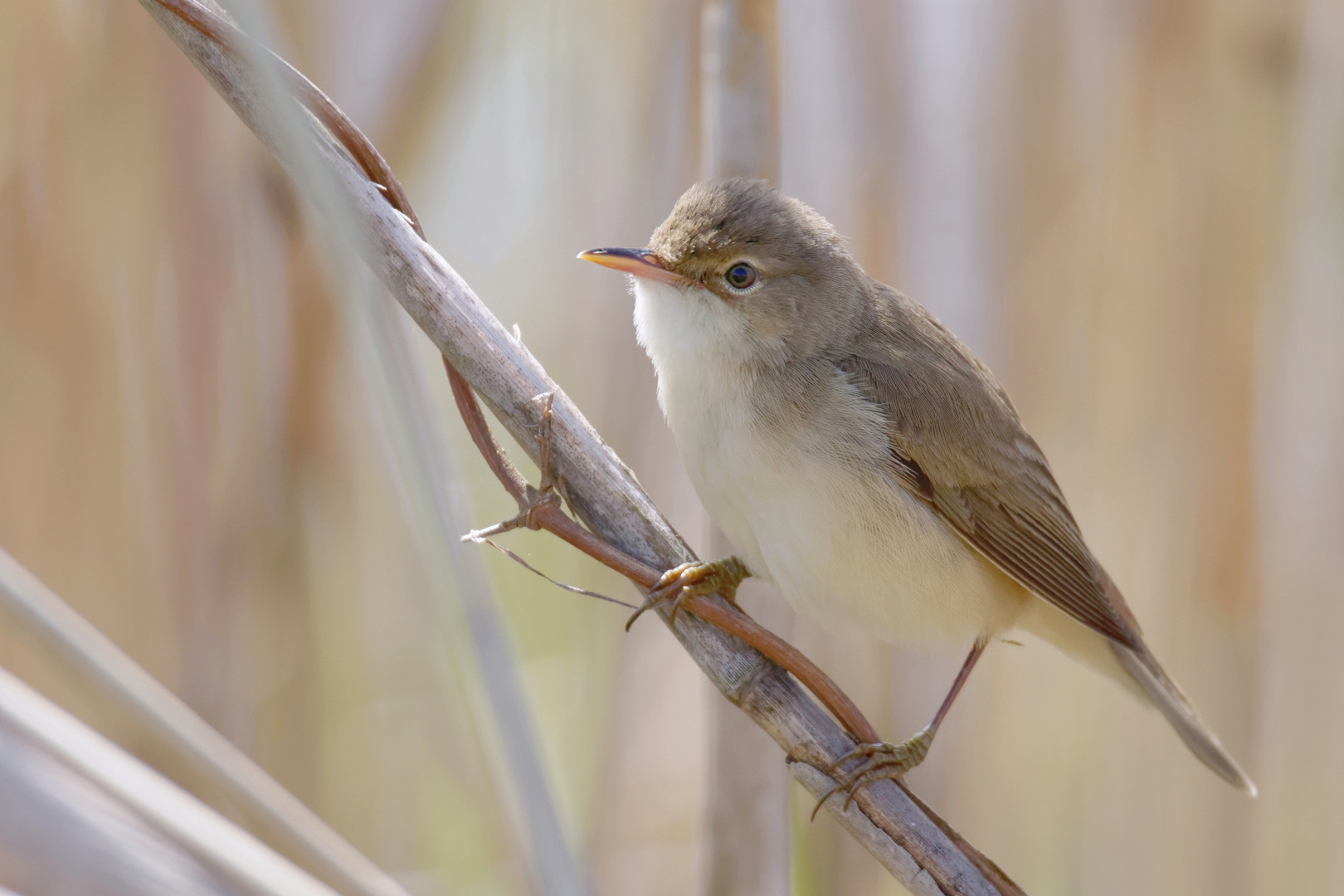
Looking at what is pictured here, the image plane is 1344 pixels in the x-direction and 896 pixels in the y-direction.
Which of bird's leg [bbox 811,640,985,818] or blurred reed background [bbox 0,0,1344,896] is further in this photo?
blurred reed background [bbox 0,0,1344,896]

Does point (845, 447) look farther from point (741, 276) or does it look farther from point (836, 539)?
point (741, 276)

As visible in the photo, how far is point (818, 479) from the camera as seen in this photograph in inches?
71.4

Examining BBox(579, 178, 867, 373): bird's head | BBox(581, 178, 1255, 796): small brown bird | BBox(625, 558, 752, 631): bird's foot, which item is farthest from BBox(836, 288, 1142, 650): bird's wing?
BBox(625, 558, 752, 631): bird's foot

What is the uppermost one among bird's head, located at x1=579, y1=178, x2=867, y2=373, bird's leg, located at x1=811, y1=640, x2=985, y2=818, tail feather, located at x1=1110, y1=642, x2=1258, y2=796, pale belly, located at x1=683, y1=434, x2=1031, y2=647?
bird's head, located at x1=579, y1=178, x2=867, y2=373

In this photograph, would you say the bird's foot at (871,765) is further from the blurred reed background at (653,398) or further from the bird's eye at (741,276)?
the bird's eye at (741,276)

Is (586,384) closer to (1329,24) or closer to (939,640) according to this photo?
(939,640)

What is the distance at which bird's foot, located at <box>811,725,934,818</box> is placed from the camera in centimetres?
147

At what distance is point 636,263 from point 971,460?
0.72m

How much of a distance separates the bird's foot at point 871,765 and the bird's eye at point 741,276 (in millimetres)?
841

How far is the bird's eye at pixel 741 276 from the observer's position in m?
1.99

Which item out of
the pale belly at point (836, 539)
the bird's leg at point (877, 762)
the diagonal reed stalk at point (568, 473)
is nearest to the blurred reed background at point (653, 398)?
the pale belly at point (836, 539)

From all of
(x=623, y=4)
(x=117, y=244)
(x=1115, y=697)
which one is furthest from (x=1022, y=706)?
(x=117, y=244)

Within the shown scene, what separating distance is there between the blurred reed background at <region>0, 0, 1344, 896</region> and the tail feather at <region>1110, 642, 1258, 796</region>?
0.47 metres

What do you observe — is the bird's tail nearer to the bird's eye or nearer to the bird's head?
the bird's head
